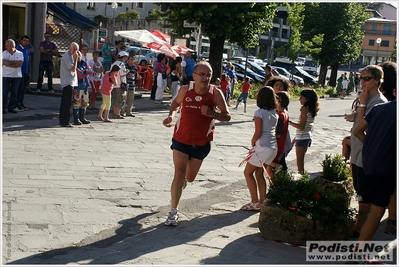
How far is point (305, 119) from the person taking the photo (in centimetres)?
805

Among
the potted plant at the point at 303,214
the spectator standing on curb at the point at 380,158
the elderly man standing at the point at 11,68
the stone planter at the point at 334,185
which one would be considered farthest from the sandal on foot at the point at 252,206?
the elderly man standing at the point at 11,68

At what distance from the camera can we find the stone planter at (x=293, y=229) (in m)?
5.66

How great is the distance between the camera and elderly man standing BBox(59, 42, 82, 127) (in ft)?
41.1

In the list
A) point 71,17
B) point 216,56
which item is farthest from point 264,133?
point 71,17

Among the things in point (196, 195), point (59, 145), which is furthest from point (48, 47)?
point (196, 195)

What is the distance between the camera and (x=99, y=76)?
1562cm

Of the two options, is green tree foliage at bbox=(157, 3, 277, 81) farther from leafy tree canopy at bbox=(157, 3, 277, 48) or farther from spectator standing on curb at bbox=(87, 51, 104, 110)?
spectator standing on curb at bbox=(87, 51, 104, 110)

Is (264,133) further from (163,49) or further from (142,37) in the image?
(142,37)

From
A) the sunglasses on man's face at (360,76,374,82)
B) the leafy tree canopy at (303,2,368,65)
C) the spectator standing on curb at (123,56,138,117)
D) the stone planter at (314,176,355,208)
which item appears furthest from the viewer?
the leafy tree canopy at (303,2,368,65)

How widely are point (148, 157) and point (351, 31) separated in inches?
1443

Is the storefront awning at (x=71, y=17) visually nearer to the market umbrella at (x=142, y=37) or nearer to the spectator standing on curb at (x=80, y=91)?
the market umbrella at (x=142, y=37)

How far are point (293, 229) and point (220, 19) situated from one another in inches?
662

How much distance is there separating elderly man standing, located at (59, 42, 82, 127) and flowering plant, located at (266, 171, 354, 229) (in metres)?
7.60

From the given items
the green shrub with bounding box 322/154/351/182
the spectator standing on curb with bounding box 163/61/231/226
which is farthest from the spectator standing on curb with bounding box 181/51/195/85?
the spectator standing on curb with bounding box 163/61/231/226
